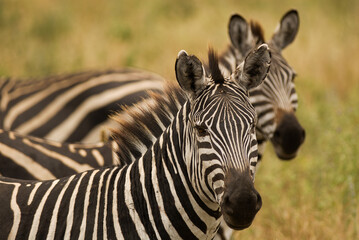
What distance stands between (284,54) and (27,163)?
7797mm

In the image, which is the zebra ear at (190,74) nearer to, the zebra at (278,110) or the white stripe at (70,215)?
the white stripe at (70,215)

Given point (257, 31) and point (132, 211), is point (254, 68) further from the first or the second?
point (257, 31)

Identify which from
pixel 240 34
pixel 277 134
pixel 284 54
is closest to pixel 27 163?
pixel 277 134

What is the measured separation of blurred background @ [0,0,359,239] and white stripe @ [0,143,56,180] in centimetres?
186

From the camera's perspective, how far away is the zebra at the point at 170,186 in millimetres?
3268

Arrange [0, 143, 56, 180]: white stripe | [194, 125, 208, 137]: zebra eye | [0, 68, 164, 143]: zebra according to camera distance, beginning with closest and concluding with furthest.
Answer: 1. [194, 125, 208, 137]: zebra eye
2. [0, 143, 56, 180]: white stripe
3. [0, 68, 164, 143]: zebra

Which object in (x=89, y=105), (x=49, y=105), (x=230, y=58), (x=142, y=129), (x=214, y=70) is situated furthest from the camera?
(x=49, y=105)

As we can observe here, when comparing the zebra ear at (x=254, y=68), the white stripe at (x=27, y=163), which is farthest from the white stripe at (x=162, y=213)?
the white stripe at (x=27, y=163)

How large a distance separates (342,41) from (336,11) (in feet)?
12.4

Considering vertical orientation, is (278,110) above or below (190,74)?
below

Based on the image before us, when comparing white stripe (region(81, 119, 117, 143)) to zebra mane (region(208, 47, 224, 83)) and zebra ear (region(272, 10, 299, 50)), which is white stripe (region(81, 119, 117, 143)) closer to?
zebra ear (region(272, 10, 299, 50))

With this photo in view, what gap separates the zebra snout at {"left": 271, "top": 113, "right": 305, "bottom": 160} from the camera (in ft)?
16.8

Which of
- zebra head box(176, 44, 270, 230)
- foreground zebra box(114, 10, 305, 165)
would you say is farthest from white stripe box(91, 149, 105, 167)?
zebra head box(176, 44, 270, 230)

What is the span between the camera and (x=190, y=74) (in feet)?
11.3
